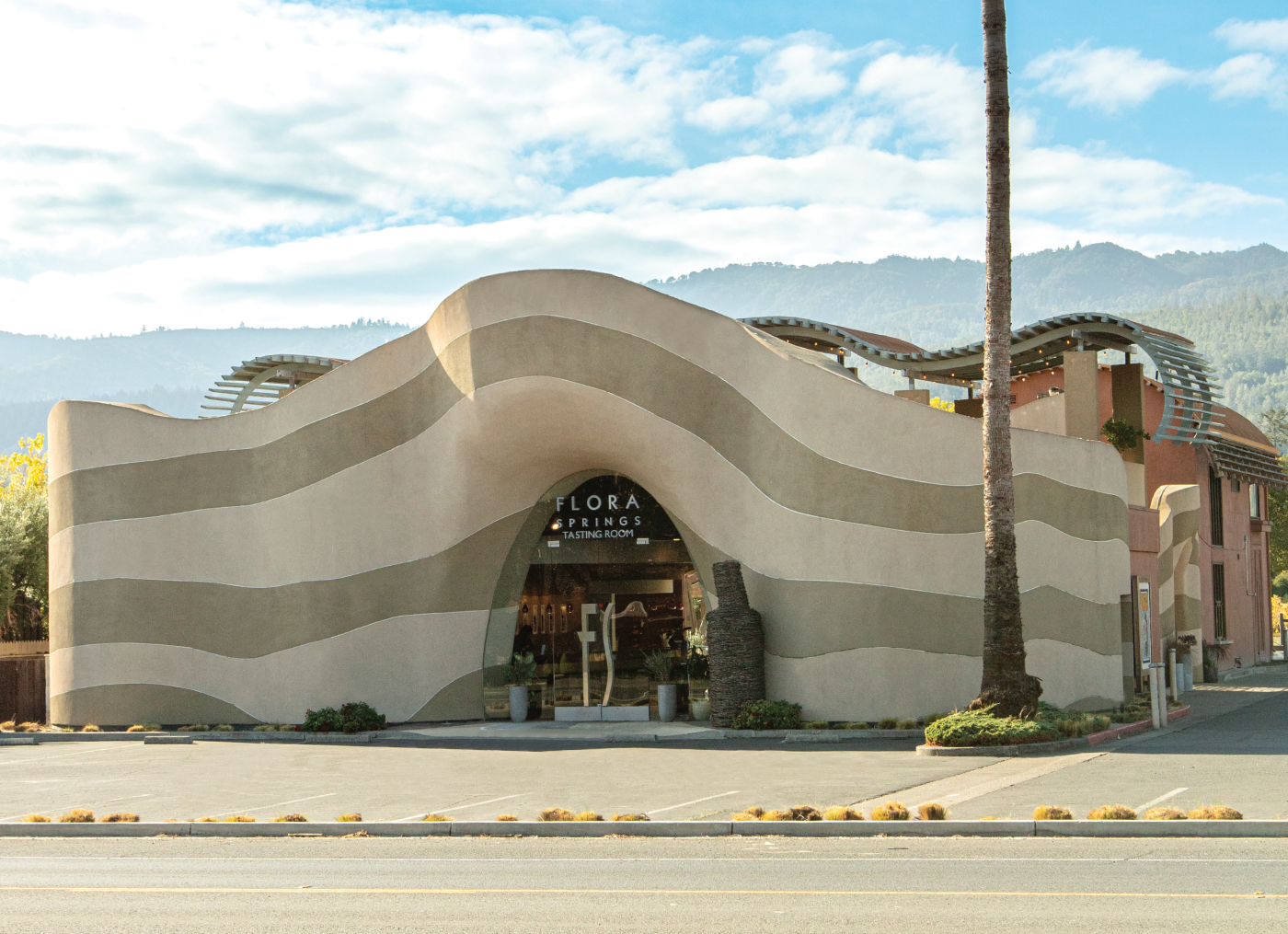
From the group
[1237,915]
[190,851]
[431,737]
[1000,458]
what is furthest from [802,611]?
[1237,915]

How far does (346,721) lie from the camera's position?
1027 inches

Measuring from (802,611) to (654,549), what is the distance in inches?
178

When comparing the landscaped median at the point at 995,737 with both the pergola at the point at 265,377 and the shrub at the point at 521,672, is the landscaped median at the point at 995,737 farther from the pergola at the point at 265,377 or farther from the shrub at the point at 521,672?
the pergola at the point at 265,377

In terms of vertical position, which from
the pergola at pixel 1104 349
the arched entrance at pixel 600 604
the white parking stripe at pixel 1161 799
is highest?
the pergola at pixel 1104 349

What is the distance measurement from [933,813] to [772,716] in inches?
415

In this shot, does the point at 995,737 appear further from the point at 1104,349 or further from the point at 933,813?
the point at 1104,349

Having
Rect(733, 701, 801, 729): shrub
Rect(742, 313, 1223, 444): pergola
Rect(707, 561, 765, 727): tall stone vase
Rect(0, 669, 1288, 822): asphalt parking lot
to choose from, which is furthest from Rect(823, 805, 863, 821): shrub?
Rect(742, 313, 1223, 444): pergola

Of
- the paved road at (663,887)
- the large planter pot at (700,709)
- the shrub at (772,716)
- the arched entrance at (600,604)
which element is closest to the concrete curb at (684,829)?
the paved road at (663,887)

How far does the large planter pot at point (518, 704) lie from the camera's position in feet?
90.9

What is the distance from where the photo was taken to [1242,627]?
44.8 m

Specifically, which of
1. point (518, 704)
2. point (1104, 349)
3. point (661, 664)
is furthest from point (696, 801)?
point (1104, 349)

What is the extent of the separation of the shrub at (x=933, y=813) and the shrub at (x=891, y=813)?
178 millimetres

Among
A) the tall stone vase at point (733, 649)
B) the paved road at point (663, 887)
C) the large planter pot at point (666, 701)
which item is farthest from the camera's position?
the large planter pot at point (666, 701)

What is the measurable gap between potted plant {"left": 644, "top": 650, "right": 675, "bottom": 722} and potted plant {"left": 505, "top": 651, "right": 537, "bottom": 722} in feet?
9.65
